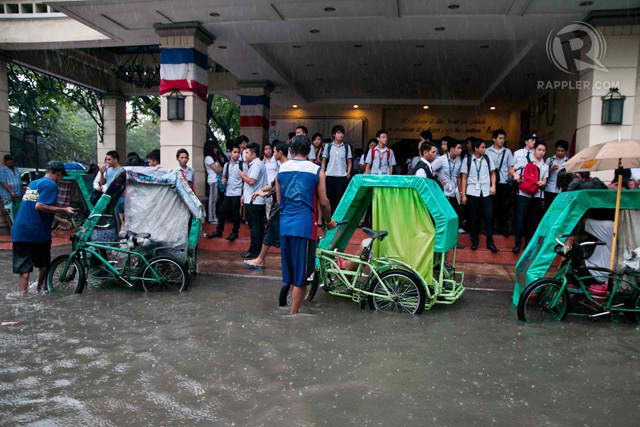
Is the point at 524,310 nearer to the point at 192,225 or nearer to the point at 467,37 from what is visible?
the point at 192,225

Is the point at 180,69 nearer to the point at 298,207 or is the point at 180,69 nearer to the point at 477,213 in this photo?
the point at 298,207

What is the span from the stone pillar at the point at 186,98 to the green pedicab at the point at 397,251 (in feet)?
17.2

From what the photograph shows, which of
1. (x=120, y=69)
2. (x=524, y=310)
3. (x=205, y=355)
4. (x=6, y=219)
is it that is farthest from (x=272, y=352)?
(x=120, y=69)

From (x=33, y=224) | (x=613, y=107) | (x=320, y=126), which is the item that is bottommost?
(x=33, y=224)

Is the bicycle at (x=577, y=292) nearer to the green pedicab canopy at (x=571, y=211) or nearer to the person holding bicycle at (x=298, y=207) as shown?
the green pedicab canopy at (x=571, y=211)

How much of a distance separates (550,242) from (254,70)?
34.6 ft

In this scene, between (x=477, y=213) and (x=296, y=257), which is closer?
(x=296, y=257)

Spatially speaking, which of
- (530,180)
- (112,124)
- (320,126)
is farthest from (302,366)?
(320,126)

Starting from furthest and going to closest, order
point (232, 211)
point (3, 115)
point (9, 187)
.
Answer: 1. point (3, 115)
2. point (9, 187)
3. point (232, 211)

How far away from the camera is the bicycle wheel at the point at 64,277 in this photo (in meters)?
5.89

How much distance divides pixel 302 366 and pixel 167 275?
3.07 meters

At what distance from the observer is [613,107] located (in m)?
8.46

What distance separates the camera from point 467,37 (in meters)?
9.91
